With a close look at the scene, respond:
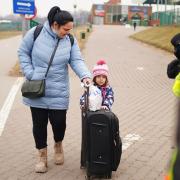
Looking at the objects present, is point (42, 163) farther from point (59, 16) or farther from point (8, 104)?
point (8, 104)

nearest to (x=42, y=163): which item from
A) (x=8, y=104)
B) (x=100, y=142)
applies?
(x=100, y=142)

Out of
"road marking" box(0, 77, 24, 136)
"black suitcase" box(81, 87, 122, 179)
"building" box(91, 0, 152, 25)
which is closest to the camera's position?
"black suitcase" box(81, 87, 122, 179)

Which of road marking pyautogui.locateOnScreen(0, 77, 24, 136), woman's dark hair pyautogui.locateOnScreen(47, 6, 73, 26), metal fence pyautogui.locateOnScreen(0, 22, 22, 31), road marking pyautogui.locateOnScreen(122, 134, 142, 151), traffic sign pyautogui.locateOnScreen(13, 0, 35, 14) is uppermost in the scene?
woman's dark hair pyautogui.locateOnScreen(47, 6, 73, 26)

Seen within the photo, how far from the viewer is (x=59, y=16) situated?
14.1 ft

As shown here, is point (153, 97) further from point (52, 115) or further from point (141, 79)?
point (52, 115)

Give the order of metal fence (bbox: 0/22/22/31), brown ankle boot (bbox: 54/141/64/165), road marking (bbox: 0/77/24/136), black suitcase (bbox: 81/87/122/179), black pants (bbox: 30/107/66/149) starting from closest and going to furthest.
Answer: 1. black suitcase (bbox: 81/87/122/179)
2. black pants (bbox: 30/107/66/149)
3. brown ankle boot (bbox: 54/141/64/165)
4. road marking (bbox: 0/77/24/136)
5. metal fence (bbox: 0/22/22/31)

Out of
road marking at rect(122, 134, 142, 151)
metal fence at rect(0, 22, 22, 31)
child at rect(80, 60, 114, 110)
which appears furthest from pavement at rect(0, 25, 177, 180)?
metal fence at rect(0, 22, 22, 31)

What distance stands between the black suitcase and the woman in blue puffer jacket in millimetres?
387

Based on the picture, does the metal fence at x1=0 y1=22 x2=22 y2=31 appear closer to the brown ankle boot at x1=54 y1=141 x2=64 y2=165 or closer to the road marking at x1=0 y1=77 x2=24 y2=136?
the road marking at x1=0 y1=77 x2=24 y2=136

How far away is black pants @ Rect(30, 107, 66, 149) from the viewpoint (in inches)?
182

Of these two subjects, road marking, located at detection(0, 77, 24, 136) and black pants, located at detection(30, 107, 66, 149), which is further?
road marking, located at detection(0, 77, 24, 136)

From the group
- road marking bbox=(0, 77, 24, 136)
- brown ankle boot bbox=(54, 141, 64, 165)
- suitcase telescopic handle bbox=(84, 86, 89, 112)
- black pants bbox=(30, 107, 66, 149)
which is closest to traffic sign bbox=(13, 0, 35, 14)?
road marking bbox=(0, 77, 24, 136)

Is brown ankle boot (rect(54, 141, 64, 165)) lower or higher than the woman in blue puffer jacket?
lower

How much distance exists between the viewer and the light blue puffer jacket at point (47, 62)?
176 inches
